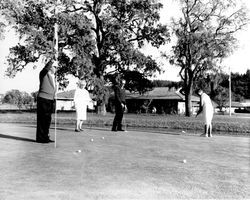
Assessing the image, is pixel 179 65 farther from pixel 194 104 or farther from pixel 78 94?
pixel 194 104

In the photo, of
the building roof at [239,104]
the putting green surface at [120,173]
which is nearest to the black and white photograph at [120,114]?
the putting green surface at [120,173]

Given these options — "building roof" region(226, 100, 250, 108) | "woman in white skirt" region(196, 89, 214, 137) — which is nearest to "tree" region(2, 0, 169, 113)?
"woman in white skirt" region(196, 89, 214, 137)

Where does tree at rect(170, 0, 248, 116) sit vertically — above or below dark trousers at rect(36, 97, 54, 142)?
above

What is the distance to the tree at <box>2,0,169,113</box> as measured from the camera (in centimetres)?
3541

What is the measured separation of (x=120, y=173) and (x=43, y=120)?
482 cm

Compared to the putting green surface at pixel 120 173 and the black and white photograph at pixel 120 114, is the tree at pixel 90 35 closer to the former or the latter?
the black and white photograph at pixel 120 114

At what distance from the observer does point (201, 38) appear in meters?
40.3

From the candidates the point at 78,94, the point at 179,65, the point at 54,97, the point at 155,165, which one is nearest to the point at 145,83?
the point at 179,65

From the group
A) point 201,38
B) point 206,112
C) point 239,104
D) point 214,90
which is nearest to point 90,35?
point 201,38

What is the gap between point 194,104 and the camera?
254 feet

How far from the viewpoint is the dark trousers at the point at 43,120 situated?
1002cm

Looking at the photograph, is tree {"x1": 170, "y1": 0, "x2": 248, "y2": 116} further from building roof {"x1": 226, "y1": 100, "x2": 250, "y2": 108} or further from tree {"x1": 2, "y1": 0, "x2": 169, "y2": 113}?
building roof {"x1": 226, "y1": 100, "x2": 250, "y2": 108}

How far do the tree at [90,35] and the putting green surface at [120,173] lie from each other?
26058 mm

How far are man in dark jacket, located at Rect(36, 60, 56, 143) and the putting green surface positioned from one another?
0.98 metres
